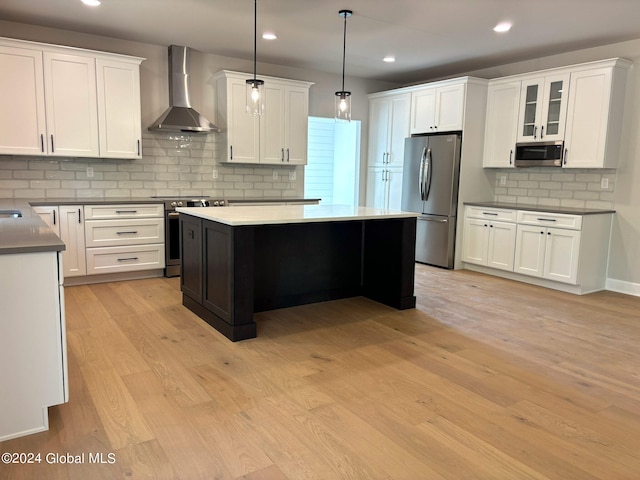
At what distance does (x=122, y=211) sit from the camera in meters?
4.89

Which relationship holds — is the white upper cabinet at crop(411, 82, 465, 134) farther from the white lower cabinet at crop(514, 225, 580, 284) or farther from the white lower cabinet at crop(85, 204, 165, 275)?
the white lower cabinet at crop(85, 204, 165, 275)

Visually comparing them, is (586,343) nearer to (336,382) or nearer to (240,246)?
(336,382)

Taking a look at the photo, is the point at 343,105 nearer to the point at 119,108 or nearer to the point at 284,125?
the point at 284,125

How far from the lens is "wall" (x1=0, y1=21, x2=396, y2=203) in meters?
4.84

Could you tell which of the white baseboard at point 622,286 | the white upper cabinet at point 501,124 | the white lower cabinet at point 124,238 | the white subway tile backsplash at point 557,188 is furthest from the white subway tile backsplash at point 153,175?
the white baseboard at point 622,286

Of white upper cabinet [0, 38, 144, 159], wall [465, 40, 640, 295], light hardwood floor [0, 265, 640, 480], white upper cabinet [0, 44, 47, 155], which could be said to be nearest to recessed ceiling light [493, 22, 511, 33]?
wall [465, 40, 640, 295]

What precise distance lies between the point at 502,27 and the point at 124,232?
4.26 metres

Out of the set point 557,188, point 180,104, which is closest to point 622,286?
point 557,188

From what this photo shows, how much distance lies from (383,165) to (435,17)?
287 centimetres

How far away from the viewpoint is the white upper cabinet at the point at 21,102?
4371mm

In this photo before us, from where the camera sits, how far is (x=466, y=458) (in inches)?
78.6

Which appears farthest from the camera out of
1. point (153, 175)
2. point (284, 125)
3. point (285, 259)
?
point (284, 125)


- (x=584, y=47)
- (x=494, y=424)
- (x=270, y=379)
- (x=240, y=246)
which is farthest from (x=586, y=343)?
(x=584, y=47)

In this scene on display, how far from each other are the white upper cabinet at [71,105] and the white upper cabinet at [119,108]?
7 cm
